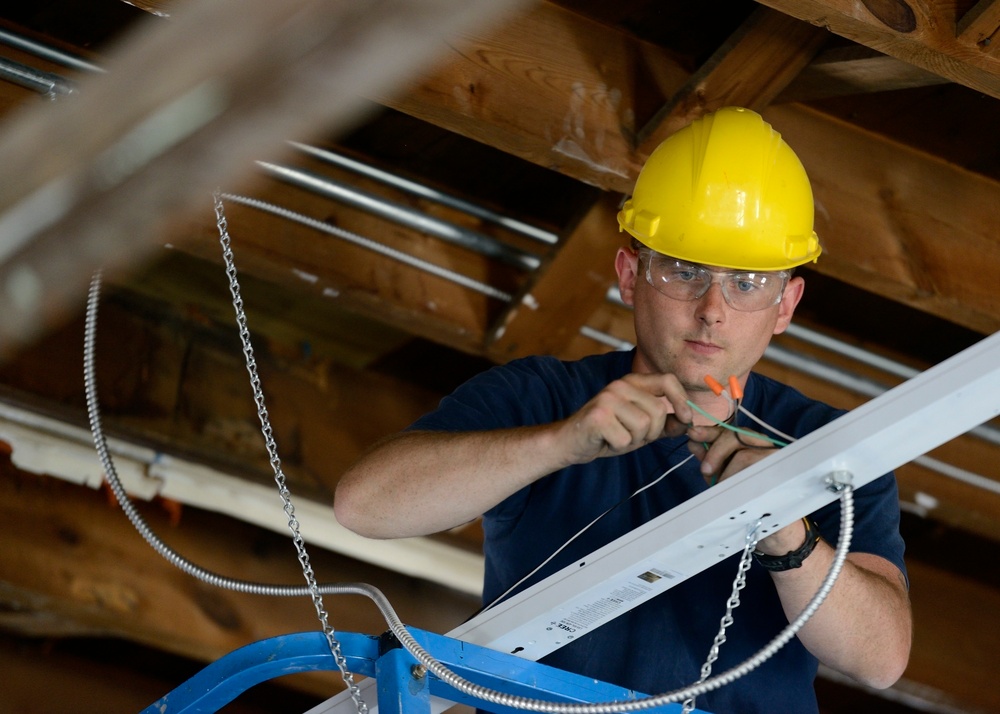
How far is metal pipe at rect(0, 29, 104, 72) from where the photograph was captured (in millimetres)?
2281

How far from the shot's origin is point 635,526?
5.41 ft

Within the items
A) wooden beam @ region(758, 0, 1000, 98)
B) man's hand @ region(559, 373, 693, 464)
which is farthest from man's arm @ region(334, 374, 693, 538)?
wooden beam @ region(758, 0, 1000, 98)

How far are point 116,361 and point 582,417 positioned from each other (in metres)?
1.84

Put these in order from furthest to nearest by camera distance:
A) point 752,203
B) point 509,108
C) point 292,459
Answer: point 292,459
point 509,108
point 752,203

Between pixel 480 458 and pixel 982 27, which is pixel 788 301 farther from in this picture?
pixel 480 458

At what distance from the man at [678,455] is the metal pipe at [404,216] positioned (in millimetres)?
722

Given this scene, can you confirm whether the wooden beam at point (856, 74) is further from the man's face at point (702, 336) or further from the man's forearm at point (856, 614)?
the man's forearm at point (856, 614)

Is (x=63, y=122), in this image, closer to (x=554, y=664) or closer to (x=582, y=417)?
(x=582, y=417)

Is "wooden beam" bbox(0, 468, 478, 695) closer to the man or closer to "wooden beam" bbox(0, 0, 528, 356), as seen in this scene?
the man

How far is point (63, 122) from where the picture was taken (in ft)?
1.47

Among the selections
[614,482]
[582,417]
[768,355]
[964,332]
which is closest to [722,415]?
[614,482]

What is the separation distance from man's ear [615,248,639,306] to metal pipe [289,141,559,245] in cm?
54

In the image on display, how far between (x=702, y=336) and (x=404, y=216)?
99 cm

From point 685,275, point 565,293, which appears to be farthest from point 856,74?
point 565,293
